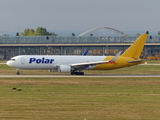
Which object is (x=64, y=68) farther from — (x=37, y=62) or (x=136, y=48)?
(x=136, y=48)

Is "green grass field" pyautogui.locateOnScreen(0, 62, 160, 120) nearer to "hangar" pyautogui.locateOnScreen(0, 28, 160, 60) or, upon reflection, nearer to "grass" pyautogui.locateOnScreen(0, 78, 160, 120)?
"grass" pyautogui.locateOnScreen(0, 78, 160, 120)

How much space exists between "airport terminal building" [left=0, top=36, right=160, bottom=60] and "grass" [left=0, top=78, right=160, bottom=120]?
79766mm

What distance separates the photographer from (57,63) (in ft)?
186

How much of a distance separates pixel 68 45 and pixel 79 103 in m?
90.3

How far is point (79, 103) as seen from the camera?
28.1 metres

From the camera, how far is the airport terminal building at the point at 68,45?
387 ft

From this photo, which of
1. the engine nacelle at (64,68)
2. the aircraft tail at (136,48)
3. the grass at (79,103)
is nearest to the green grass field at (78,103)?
the grass at (79,103)

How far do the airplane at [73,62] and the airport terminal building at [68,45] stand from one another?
59446 millimetres

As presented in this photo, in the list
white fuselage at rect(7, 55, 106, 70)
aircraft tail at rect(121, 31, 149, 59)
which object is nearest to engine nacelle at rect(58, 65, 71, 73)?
white fuselage at rect(7, 55, 106, 70)

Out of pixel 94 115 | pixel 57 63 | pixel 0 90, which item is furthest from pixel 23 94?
pixel 57 63

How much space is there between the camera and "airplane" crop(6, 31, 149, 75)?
56.2 m

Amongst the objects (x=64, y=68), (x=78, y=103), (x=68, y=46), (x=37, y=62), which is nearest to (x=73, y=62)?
(x=64, y=68)

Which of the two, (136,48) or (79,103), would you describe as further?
(136,48)

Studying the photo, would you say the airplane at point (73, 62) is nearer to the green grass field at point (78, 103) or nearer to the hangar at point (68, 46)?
the green grass field at point (78, 103)
